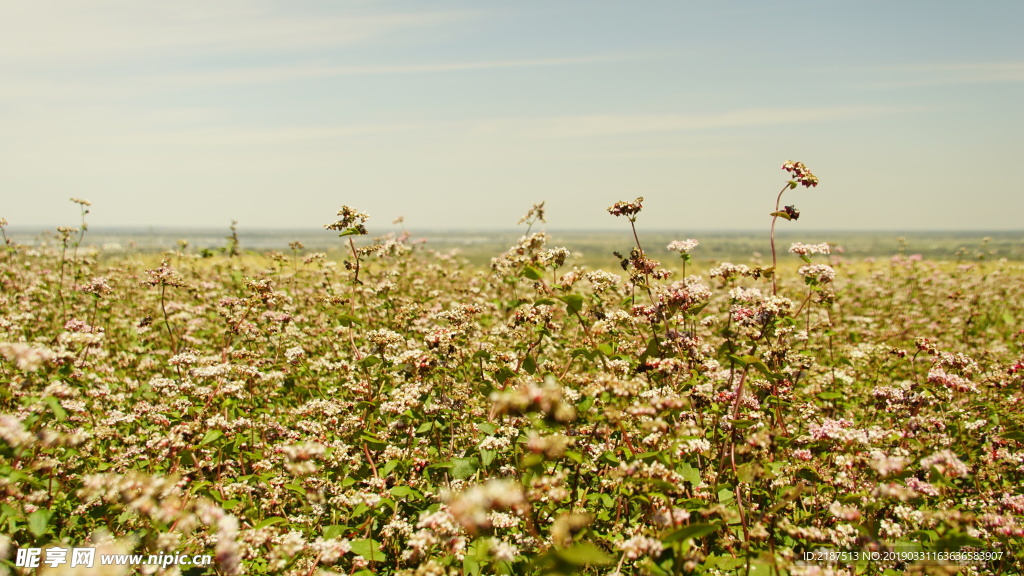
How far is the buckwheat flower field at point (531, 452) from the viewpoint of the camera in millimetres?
3441

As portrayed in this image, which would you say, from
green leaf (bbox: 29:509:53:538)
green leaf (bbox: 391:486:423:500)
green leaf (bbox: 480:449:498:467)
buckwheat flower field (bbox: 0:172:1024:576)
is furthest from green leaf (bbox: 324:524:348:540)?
green leaf (bbox: 29:509:53:538)

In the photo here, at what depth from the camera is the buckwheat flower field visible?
11.3 ft

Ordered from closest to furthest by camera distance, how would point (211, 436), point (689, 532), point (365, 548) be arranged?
point (689, 532) < point (365, 548) < point (211, 436)

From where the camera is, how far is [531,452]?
3578 millimetres

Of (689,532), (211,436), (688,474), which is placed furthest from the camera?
(211,436)

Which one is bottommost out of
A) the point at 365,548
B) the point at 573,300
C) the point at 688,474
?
the point at 365,548

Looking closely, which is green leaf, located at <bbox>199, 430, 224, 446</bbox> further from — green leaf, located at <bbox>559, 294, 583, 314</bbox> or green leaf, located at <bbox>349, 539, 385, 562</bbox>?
green leaf, located at <bbox>559, 294, 583, 314</bbox>

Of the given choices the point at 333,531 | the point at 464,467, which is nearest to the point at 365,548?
the point at 333,531

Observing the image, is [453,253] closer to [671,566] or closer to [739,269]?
[739,269]


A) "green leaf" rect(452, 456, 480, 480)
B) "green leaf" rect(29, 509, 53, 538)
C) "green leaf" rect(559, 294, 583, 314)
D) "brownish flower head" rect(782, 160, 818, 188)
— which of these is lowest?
"green leaf" rect(29, 509, 53, 538)

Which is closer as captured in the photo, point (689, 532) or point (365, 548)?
point (689, 532)

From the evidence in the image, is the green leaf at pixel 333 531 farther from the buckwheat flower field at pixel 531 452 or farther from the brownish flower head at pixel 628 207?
the brownish flower head at pixel 628 207

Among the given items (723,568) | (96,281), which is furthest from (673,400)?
(96,281)

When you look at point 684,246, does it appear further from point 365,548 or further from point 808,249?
point 365,548
